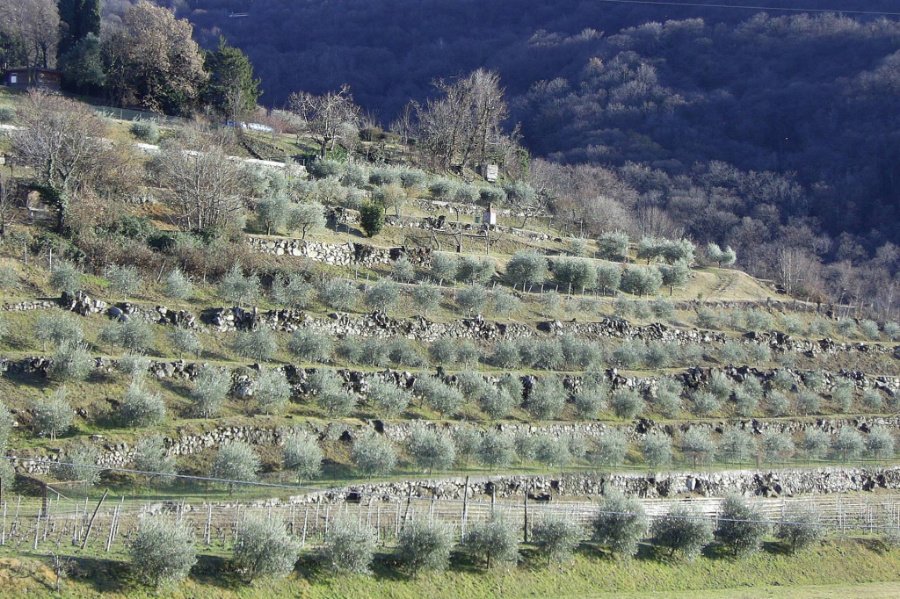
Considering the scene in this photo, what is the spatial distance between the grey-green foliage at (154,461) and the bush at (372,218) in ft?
84.7

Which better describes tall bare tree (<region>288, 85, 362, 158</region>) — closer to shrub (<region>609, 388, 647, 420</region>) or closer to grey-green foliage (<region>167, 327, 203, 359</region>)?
grey-green foliage (<region>167, 327, 203, 359</region>)

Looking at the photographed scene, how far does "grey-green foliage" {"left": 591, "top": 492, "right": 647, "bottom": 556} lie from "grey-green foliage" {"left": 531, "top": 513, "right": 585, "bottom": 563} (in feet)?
5.08

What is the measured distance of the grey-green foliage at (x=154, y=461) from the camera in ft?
99.9

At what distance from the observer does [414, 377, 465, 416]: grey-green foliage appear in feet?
130

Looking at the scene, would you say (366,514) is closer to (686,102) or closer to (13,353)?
(13,353)

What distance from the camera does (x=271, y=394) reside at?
3572 cm

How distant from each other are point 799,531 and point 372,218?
95.4 ft

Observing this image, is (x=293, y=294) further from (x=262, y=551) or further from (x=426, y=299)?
(x=262, y=551)

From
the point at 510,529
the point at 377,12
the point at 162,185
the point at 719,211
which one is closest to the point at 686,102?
the point at 719,211

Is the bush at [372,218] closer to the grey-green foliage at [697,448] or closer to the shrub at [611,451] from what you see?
the shrub at [611,451]

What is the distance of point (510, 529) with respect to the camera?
3062 centimetres

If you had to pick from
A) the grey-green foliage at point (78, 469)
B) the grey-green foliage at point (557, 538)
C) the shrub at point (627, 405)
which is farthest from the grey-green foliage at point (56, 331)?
the shrub at point (627, 405)

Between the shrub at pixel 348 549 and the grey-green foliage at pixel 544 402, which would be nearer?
the shrub at pixel 348 549

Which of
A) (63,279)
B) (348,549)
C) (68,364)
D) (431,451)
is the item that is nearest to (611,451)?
(431,451)
